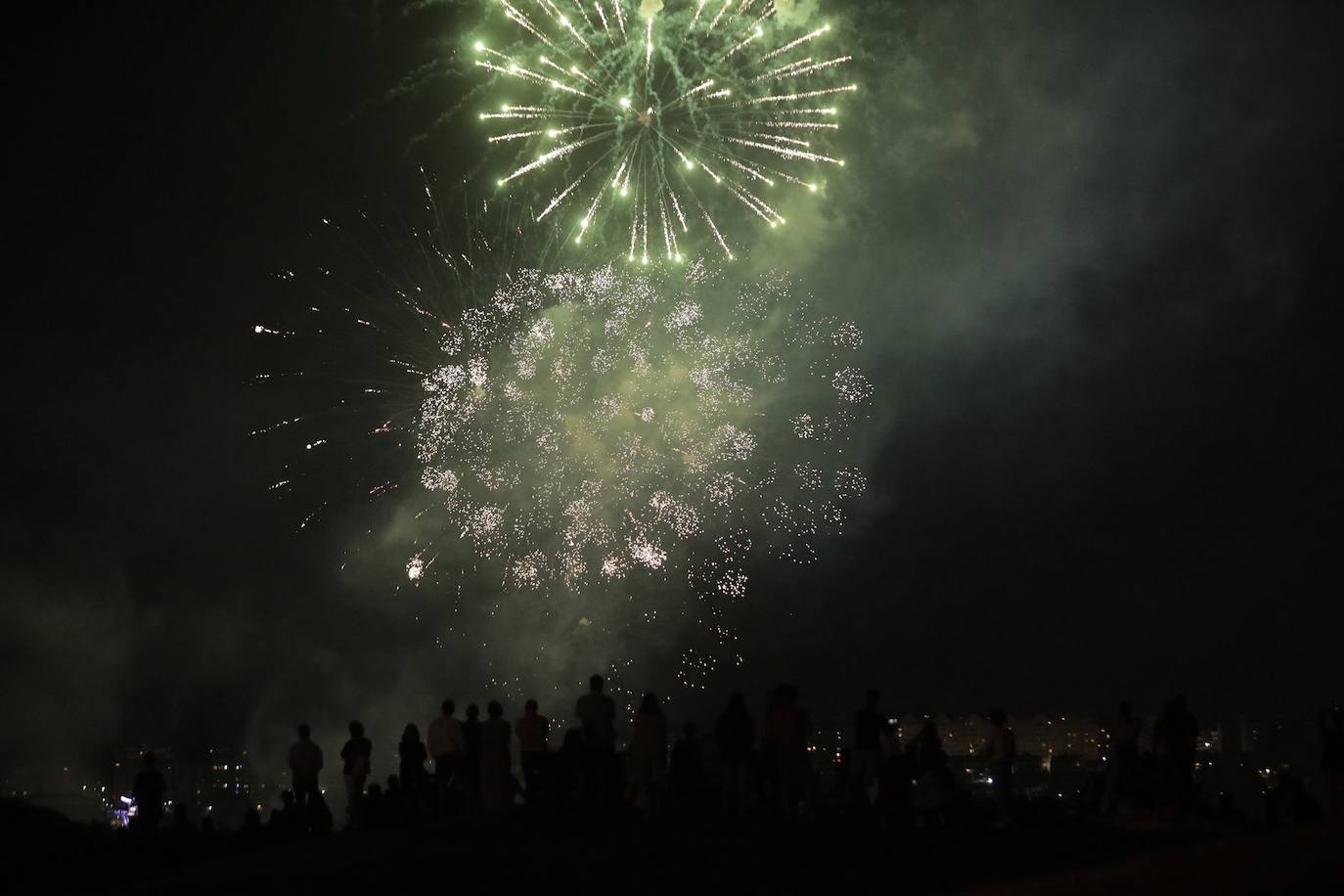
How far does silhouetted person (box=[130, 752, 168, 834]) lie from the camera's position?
1853cm

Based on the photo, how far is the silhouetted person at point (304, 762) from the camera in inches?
692

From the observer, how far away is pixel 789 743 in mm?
15109

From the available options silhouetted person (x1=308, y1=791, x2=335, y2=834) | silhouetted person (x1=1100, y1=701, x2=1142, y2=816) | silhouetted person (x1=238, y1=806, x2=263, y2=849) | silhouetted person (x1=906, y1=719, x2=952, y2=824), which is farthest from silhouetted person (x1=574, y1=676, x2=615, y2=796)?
silhouetted person (x1=1100, y1=701, x2=1142, y2=816)

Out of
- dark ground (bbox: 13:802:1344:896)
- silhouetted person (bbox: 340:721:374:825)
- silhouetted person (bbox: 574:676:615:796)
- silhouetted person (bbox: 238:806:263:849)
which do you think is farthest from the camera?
silhouetted person (bbox: 238:806:263:849)

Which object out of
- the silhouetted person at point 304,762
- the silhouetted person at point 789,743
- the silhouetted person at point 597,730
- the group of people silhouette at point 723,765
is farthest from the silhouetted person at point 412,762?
the silhouetted person at point 789,743

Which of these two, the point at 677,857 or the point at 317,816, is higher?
the point at 317,816

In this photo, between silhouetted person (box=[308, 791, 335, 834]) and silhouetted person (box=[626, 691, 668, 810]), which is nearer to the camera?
silhouetted person (box=[626, 691, 668, 810])

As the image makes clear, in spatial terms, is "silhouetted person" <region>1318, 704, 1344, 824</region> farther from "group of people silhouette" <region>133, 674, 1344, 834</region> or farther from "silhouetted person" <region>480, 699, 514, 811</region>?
"silhouetted person" <region>480, 699, 514, 811</region>

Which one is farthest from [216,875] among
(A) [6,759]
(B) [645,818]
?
(A) [6,759]

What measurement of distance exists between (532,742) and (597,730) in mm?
959

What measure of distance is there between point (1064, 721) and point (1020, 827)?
3336 inches

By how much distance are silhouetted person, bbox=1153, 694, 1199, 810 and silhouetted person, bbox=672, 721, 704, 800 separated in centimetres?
561

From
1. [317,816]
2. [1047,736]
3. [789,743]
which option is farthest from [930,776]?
[1047,736]

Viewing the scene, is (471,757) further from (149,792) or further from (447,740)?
(149,792)
